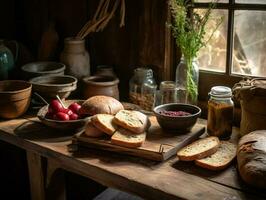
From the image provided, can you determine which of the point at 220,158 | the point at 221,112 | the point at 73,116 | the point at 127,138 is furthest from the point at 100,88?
the point at 220,158

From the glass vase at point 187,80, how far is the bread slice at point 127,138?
35 cm

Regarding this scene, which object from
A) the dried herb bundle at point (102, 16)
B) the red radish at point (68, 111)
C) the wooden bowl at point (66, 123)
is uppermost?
the dried herb bundle at point (102, 16)

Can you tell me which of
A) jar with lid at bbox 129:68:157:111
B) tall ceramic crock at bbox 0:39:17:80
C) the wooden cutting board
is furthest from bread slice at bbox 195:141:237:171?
tall ceramic crock at bbox 0:39:17:80

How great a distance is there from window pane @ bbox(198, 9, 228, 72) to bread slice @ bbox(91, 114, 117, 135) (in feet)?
1.91

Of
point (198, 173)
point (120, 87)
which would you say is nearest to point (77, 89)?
point (120, 87)

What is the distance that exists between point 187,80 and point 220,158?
0.48 metres

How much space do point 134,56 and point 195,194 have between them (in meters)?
1.02

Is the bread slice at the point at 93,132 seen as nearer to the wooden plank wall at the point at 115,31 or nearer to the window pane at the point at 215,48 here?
the wooden plank wall at the point at 115,31

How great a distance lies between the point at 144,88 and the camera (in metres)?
1.93

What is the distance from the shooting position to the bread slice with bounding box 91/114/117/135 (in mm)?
1540

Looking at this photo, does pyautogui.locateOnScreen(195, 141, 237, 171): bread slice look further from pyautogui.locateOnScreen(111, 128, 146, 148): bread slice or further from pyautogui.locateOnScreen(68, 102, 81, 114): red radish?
pyautogui.locateOnScreen(68, 102, 81, 114): red radish

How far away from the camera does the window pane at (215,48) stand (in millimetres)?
1802

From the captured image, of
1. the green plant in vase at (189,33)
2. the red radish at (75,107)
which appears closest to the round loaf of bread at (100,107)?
the red radish at (75,107)

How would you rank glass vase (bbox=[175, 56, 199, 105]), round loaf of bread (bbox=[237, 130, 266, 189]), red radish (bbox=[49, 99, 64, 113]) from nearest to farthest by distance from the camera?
round loaf of bread (bbox=[237, 130, 266, 189]), red radish (bbox=[49, 99, 64, 113]), glass vase (bbox=[175, 56, 199, 105])
